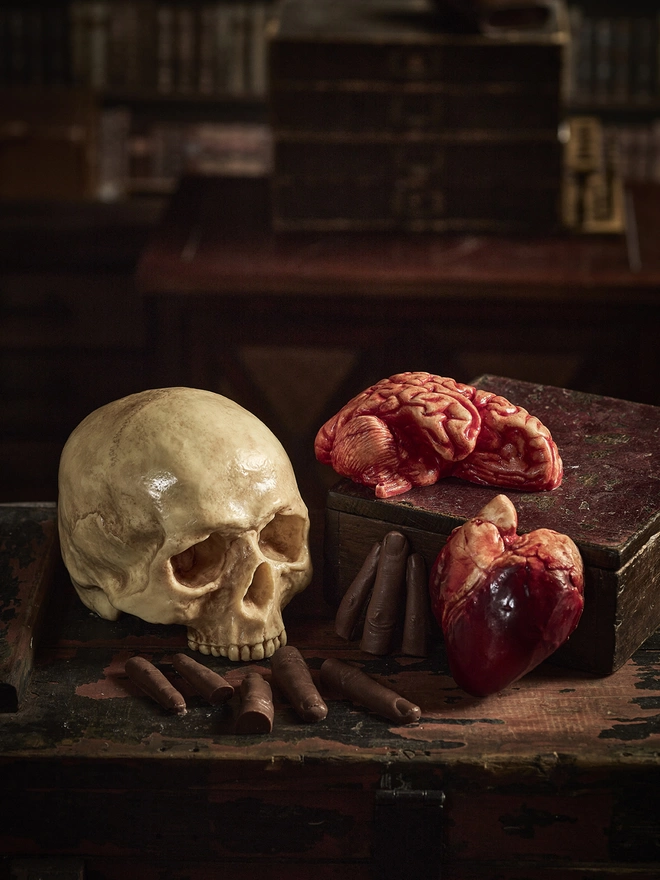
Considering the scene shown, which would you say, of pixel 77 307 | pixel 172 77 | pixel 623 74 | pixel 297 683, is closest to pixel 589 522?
pixel 297 683

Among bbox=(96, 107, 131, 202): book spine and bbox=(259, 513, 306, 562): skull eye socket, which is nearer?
bbox=(259, 513, 306, 562): skull eye socket

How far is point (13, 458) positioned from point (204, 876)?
2.44 metres

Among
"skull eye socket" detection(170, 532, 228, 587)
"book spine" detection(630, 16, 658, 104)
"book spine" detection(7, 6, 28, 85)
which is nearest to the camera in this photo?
"skull eye socket" detection(170, 532, 228, 587)

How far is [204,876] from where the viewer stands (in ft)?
4.52

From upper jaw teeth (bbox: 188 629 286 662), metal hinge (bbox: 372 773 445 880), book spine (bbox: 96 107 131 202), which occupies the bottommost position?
metal hinge (bbox: 372 773 445 880)

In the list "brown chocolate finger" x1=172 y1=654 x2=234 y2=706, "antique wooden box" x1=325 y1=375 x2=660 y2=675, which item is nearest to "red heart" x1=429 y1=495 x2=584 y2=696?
"antique wooden box" x1=325 y1=375 x2=660 y2=675

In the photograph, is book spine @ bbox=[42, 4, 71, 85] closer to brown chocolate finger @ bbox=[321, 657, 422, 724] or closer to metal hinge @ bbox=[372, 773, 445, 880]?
brown chocolate finger @ bbox=[321, 657, 422, 724]

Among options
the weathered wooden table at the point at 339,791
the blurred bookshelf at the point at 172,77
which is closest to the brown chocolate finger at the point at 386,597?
the weathered wooden table at the point at 339,791

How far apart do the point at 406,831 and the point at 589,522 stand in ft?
1.44

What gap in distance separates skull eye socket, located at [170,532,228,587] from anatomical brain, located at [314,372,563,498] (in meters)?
0.19

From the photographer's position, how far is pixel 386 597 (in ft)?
4.97

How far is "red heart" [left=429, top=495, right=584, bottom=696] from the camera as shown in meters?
1.38

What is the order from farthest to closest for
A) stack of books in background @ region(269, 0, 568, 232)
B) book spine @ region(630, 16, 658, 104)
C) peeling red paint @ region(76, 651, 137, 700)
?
book spine @ region(630, 16, 658, 104) → stack of books in background @ region(269, 0, 568, 232) → peeling red paint @ region(76, 651, 137, 700)

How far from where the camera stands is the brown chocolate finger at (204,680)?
Result: 1.40 metres
